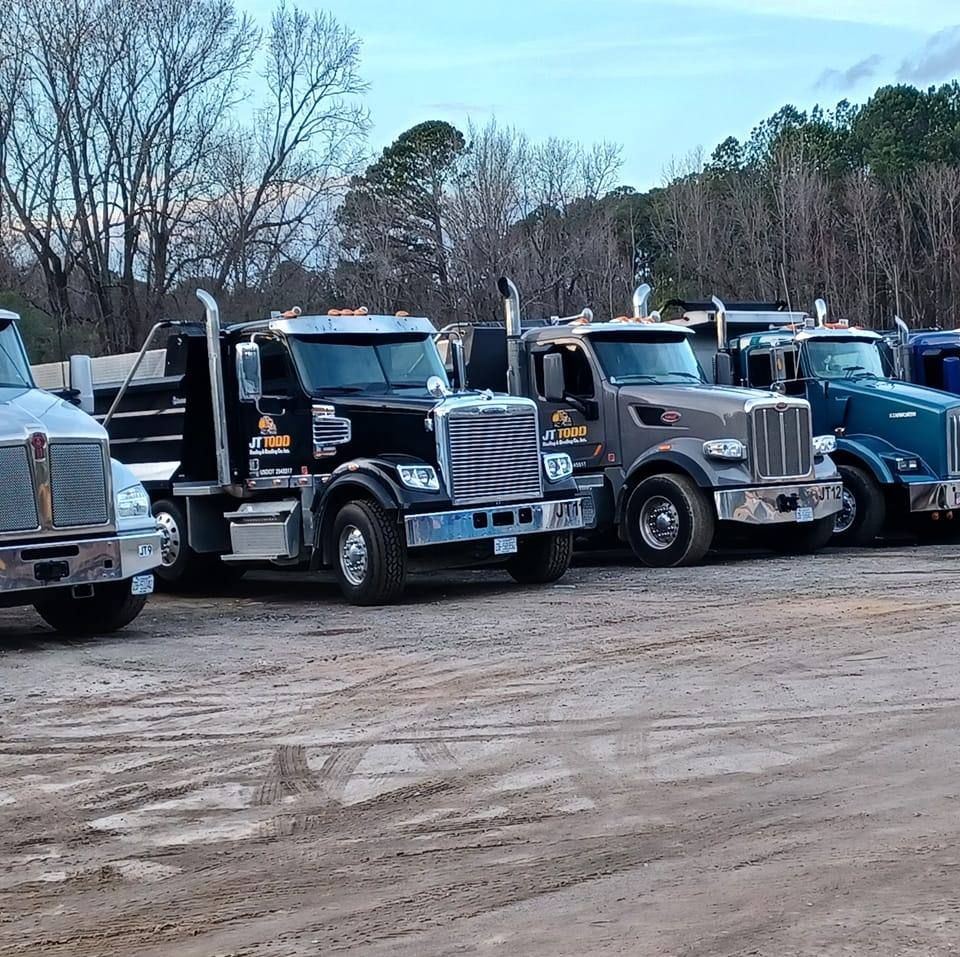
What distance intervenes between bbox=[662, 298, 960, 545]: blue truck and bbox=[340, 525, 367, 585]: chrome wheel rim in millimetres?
5954

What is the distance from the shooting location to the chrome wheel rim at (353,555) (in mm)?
13875

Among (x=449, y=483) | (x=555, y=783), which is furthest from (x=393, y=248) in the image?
(x=555, y=783)

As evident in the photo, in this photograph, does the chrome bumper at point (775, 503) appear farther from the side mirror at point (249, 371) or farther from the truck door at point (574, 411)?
the side mirror at point (249, 371)

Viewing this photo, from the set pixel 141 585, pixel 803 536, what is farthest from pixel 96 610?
pixel 803 536

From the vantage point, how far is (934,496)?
1789 centimetres

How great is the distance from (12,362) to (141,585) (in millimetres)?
2248

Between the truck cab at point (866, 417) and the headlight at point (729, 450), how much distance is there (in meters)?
2.02

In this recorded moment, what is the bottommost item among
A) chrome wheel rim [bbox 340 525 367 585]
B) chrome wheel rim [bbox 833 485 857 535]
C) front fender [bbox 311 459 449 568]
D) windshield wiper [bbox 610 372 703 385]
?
chrome wheel rim [bbox 833 485 857 535]

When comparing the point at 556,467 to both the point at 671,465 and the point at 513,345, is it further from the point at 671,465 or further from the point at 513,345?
the point at 513,345

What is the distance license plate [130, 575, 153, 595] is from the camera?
12070mm

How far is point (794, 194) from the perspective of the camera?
146 feet

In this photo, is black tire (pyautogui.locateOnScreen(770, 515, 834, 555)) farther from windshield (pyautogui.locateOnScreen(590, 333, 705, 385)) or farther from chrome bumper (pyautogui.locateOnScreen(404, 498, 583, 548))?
chrome bumper (pyautogui.locateOnScreen(404, 498, 583, 548))

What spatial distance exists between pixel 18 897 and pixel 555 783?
7.80 feet

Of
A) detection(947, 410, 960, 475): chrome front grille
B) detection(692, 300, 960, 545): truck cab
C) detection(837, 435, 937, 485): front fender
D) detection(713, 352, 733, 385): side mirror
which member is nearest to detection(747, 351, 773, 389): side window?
detection(692, 300, 960, 545): truck cab
